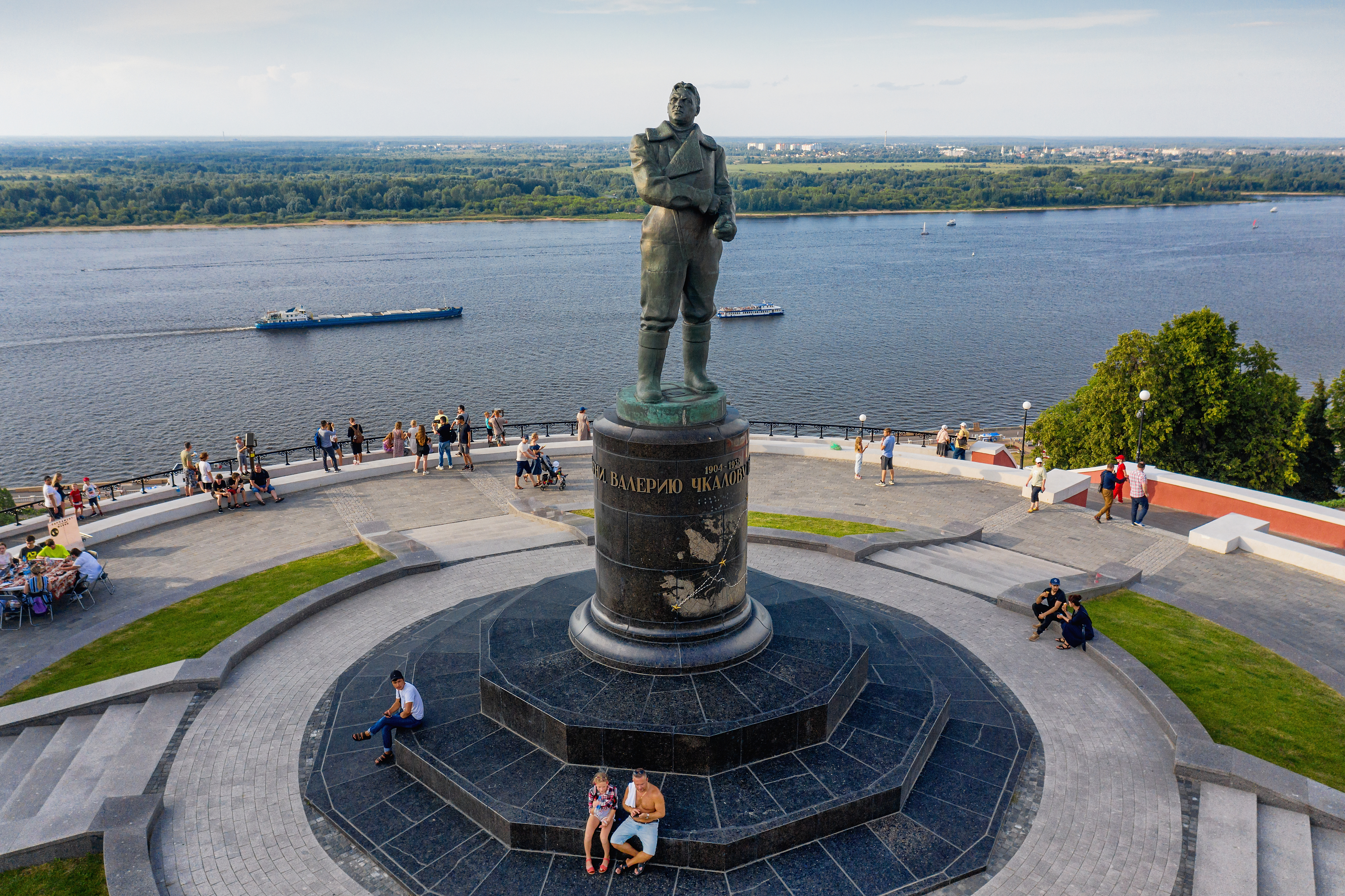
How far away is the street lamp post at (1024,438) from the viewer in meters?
27.7

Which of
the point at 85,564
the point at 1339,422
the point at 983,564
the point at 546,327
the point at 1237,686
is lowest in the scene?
the point at 546,327

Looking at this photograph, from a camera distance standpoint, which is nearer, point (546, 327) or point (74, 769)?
point (74, 769)

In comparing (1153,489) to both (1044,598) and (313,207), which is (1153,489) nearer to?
(1044,598)

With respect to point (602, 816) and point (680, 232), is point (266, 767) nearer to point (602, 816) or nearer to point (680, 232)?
point (602, 816)

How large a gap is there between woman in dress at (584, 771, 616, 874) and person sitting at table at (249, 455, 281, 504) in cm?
1388

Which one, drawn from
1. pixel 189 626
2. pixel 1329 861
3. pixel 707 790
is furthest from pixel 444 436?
pixel 1329 861

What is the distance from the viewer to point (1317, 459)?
108 ft

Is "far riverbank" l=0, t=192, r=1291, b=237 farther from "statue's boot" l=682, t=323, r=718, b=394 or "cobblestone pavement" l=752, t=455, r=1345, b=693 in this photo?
"statue's boot" l=682, t=323, r=718, b=394

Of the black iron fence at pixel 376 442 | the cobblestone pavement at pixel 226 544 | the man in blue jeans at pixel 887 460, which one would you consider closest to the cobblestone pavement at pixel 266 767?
the cobblestone pavement at pixel 226 544

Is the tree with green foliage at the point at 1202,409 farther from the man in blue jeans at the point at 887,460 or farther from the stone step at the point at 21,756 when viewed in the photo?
the stone step at the point at 21,756

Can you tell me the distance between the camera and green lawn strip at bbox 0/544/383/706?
11594 mm

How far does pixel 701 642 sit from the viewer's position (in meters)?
10.1

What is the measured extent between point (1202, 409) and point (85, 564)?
32.9 meters

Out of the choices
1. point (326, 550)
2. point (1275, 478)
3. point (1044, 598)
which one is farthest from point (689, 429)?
point (1275, 478)
